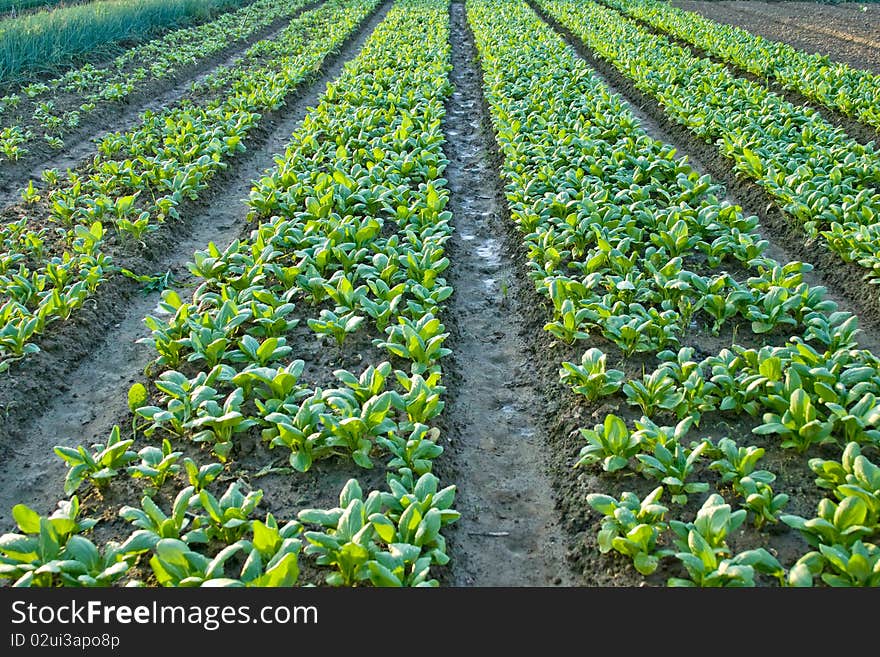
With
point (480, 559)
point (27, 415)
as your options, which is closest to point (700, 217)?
point (480, 559)

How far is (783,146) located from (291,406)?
7464 mm

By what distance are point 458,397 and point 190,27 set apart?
18.5 m

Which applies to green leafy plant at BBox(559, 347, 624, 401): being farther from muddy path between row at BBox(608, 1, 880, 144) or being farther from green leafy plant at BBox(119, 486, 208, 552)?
muddy path between row at BBox(608, 1, 880, 144)

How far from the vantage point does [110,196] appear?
8.09 meters

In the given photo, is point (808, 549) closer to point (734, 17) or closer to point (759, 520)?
point (759, 520)

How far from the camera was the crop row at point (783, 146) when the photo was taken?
6.89 m

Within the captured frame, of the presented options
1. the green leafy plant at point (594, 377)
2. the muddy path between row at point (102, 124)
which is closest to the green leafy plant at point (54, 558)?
the green leafy plant at point (594, 377)

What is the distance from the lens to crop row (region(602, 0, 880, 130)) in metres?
11.1

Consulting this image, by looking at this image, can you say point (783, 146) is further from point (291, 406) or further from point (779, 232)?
point (291, 406)

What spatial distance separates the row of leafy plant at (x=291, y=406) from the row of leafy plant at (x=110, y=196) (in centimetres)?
89

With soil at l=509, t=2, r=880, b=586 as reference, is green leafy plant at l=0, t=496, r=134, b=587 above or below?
above

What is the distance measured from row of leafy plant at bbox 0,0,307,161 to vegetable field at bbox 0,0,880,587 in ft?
0.45

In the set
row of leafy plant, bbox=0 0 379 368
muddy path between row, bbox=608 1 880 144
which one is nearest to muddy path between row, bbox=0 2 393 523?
row of leafy plant, bbox=0 0 379 368

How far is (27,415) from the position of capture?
187 inches
